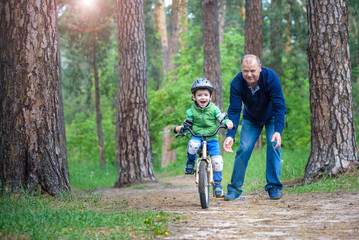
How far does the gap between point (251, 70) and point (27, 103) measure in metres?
3.47

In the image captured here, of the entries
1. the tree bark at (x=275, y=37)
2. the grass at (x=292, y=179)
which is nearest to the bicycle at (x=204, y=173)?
the grass at (x=292, y=179)

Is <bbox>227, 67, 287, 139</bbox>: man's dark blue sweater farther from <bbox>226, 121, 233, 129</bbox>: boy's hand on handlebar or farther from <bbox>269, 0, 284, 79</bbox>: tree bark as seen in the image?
<bbox>269, 0, 284, 79</bbox>: tree bark

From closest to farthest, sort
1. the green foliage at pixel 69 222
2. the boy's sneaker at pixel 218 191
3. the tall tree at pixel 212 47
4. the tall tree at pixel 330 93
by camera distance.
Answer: the green foliage at pixel 69 222 → the boy's sneaker at pixel 218 191 → the tall tree at pixel 330 93 → the tall tree at pixel 212 47

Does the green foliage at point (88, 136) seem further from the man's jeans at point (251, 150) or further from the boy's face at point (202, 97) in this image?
the boy's face at point (202, 97)

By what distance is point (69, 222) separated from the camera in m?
4.74

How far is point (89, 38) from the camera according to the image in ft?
72.1

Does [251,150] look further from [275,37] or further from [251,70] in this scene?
[275,37]

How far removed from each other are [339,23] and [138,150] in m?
6.03

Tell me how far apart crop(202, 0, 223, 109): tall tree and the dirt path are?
9.03 m

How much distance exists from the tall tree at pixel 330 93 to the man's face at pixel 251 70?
208cm

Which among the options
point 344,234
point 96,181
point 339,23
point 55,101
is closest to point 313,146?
point 339,23

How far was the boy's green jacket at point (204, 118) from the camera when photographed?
6605 millimetres

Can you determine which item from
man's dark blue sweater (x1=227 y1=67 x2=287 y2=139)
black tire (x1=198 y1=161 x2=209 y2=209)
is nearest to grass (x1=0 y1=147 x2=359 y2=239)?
black tire (x1=198 y1=161 x2=209 y2=209)

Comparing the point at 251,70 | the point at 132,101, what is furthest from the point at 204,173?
the point at 132,101
